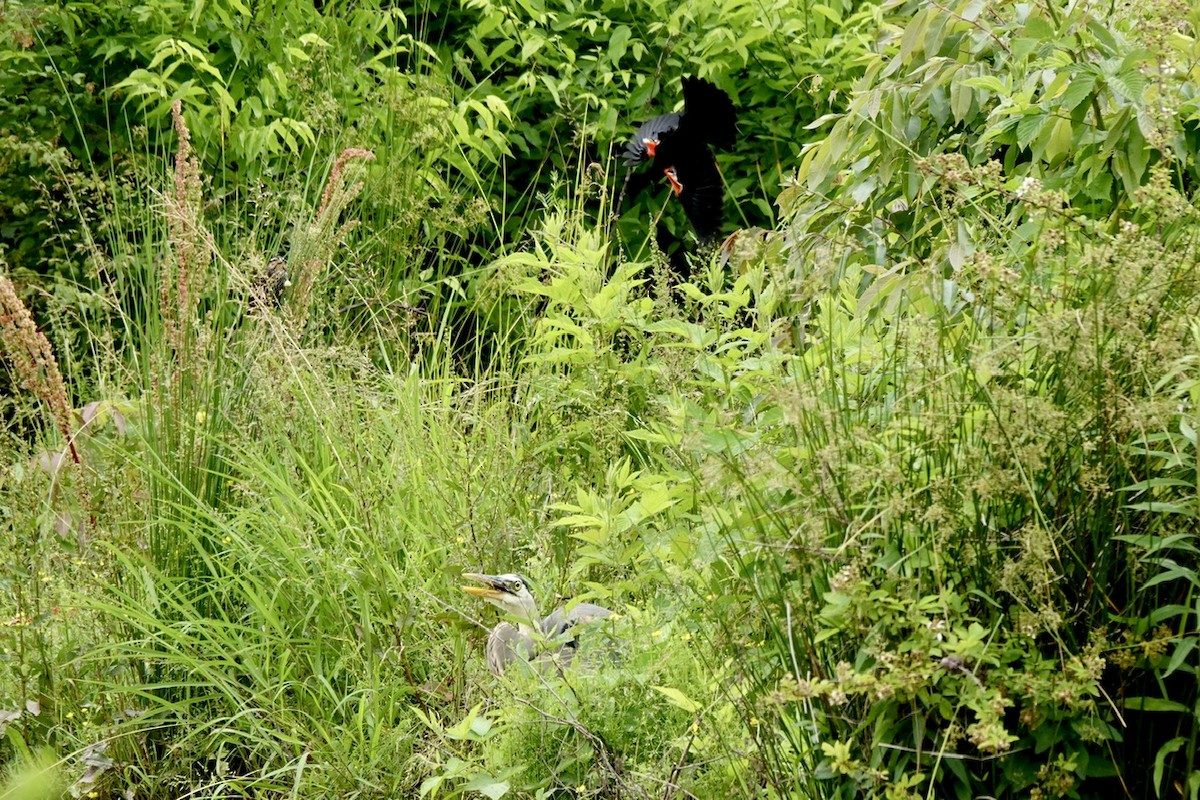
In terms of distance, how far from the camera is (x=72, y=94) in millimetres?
5887

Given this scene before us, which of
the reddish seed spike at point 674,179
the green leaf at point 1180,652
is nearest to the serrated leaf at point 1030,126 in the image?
the green leaf at point 1180,652

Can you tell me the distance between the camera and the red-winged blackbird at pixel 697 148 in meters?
5.42

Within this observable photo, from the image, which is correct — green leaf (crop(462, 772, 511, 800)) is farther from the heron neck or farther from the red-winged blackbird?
the red-winged blackbird

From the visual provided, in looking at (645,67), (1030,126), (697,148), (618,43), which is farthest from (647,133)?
(1030,126)

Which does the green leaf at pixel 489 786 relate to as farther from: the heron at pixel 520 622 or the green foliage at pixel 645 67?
the green foliage at pixel 645 67

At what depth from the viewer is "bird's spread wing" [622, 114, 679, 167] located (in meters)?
5.51

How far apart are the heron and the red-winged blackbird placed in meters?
2.73

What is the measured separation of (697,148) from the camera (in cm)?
547

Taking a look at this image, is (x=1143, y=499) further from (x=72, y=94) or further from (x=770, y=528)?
(x=72, y=94)

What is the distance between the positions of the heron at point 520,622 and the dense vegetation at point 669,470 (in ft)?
0.23

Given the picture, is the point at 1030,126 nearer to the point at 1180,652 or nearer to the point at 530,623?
the point at 1180,652

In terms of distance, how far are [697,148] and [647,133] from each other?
8.7 inches

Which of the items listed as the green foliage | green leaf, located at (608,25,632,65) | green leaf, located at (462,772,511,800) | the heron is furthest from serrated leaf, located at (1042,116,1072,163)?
green leaf, located at (608,25,632,65)

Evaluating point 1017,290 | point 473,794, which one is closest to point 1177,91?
point 1017,290
